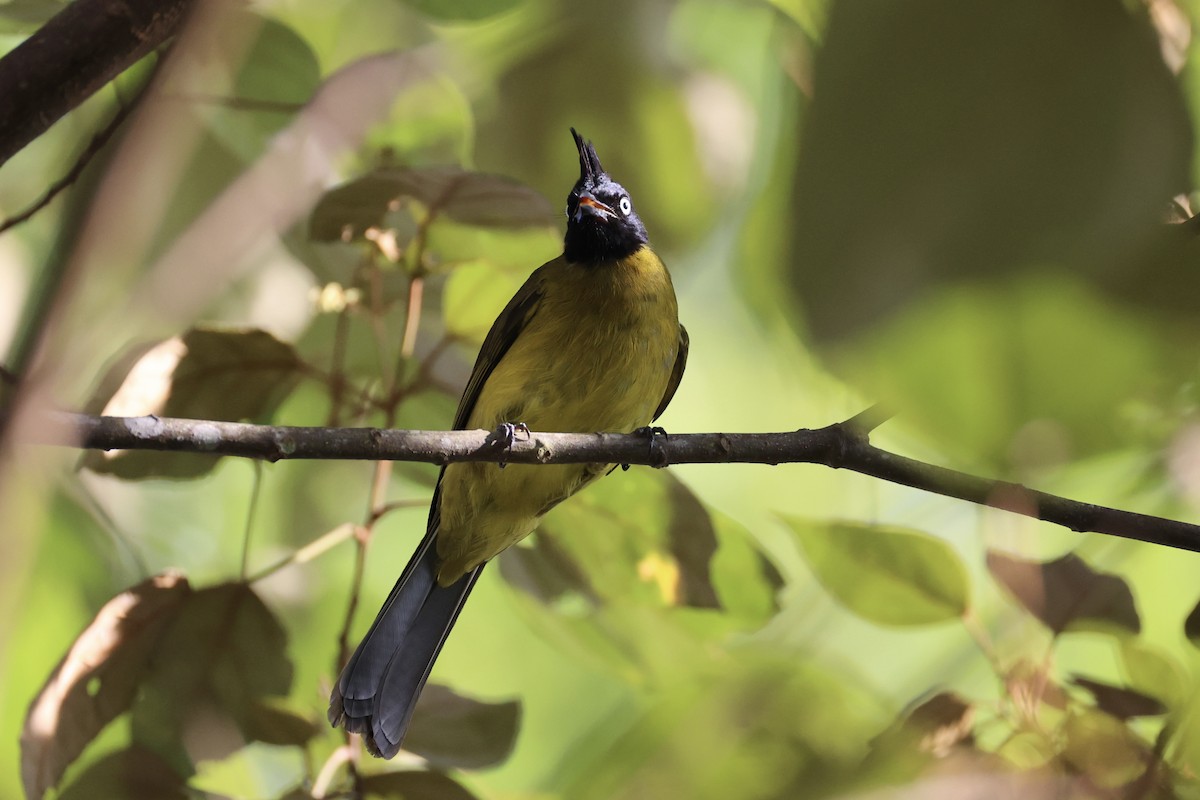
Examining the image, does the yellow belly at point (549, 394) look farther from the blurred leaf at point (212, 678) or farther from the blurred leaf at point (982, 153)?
the blurred leaf at point (982, 153)

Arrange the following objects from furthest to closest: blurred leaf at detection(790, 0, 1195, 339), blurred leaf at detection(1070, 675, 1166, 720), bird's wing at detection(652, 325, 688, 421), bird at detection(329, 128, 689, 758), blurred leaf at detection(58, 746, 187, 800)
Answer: bird's wing at detection(652, 325, 688, 421)
bird at detection(329, 128, 689, 758)
blurred leaf at detection(58, 746, 187, 800)
blurred leaf at detection(1070, 675, 1166, 720)
blurred leaf at detection(790, 0, 1195, 339)

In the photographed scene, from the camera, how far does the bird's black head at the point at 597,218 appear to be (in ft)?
5.53

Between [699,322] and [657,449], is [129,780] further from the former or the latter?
[699,322]

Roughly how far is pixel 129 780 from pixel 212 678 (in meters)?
0.14

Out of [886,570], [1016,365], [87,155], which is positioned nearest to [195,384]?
[87,155]

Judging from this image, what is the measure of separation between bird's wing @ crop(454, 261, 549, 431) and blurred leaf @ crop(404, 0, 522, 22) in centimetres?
36

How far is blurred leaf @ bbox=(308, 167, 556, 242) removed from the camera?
1.31 metres

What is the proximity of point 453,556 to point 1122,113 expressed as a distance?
146 centimetres

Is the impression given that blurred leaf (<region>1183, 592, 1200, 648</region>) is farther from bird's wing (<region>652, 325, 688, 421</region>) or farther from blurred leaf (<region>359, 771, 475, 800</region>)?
bird's wing (<region>652, 325, 688, 421</region>)

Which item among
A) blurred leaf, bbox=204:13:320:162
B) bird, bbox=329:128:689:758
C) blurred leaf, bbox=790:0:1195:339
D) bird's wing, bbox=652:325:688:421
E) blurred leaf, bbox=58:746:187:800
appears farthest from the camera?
bird's wing, bbox=652:325:688:421

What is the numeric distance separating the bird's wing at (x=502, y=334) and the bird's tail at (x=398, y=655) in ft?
0.88

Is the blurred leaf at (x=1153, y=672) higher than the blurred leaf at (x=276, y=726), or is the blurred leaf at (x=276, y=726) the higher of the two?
the blurred leaf at (x=1153, y=672)

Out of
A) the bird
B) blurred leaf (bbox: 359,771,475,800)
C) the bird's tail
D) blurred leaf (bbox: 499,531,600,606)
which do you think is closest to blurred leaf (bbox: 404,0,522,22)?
the bird

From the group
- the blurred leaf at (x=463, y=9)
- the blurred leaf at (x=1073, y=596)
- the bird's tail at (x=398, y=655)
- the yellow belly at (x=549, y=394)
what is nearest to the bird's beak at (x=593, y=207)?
the yellow belly at (x=549, y=394)
